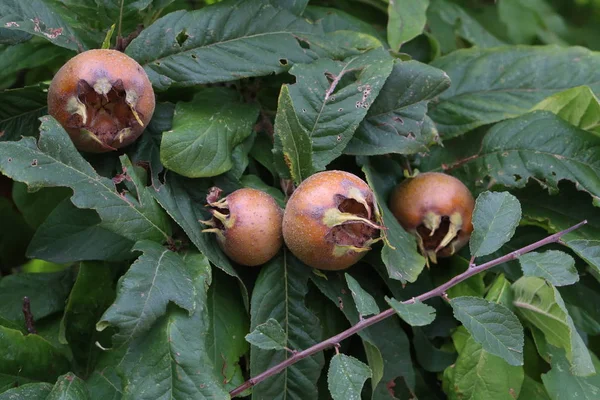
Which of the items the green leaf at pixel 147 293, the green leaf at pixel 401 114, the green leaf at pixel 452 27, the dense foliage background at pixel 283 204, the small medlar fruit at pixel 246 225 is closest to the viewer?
the green leaf at pixel 147 293

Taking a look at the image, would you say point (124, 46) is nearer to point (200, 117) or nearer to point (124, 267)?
point (200, 117)

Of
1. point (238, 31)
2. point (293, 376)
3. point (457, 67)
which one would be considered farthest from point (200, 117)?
point (457, 67)

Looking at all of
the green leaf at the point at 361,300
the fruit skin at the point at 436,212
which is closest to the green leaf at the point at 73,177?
the green leaf at the point at 361,300

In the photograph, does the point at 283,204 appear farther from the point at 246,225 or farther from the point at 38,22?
the point at 38,22

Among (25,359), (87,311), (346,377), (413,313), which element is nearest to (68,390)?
(25,359)

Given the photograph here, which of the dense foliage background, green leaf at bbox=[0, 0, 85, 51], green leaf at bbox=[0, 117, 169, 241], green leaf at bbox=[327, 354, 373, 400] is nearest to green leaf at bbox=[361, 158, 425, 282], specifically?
the dense foliage background

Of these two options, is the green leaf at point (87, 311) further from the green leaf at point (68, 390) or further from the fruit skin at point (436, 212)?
the fruit skin at point (436, 212)

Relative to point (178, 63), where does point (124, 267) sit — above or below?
below
